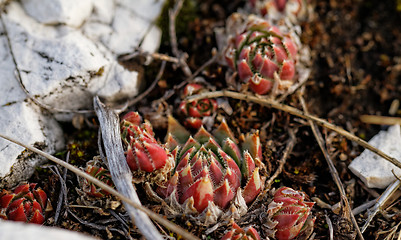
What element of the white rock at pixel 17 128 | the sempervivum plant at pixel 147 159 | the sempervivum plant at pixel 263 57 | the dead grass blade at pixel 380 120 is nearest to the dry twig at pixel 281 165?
the sempervivum plant at pixel 263 57

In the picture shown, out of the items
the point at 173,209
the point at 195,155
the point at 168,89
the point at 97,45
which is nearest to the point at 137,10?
the point at 97,45

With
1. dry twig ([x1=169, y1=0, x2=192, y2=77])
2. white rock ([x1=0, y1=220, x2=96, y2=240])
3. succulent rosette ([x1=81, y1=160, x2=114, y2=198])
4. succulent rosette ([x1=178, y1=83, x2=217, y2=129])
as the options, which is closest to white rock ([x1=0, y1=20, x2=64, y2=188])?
succulent rosette ([x1=81, y1=160, x2=114, y2=198])

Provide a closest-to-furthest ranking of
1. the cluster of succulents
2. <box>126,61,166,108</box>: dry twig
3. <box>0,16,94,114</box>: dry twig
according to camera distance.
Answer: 1. <box>0,16,94,114</box>: dry twig
2. <box>126,61,166,108</box>: dry twig
3. the cluster of succulents

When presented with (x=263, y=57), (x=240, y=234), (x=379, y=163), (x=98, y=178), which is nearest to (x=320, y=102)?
(x=379, y=163)

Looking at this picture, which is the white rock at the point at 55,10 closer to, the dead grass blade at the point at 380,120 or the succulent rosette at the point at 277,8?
the succulent rosette at the point at 277,8

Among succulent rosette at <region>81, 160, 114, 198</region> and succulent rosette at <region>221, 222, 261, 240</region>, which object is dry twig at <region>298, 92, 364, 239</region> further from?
succulent rosette at <region>81, 160, 114, 198</region>
